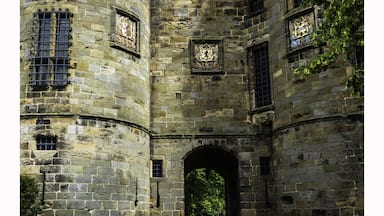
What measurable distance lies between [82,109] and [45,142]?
1.35 metres

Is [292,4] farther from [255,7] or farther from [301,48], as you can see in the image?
[255,7]

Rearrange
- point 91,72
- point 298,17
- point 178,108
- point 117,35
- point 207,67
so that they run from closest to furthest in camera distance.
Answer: point 91,72
point 117,35
point 298,17
point 178,108
point 207,67

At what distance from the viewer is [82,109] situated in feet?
42.1

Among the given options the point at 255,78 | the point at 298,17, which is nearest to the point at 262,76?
the point at 255,78

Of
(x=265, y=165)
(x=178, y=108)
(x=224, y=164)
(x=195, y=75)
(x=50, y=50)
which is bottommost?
(x=224, y=164)

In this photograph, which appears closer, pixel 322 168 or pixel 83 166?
pixel 83 166

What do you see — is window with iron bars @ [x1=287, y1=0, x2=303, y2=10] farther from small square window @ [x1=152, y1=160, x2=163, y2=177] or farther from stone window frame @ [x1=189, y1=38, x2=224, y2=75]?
small square window @ [x1=152, y1=160, x2=163, y2=177]

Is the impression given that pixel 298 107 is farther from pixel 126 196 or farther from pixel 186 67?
pixel 126 196

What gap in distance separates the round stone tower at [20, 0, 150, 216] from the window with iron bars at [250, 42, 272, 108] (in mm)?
4381

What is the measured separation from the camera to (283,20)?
15.3m

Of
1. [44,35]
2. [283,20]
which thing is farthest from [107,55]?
[283,20]

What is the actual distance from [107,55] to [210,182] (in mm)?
17522

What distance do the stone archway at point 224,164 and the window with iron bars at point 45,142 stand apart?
492 centimetres

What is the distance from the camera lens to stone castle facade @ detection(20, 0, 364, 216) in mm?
12578
